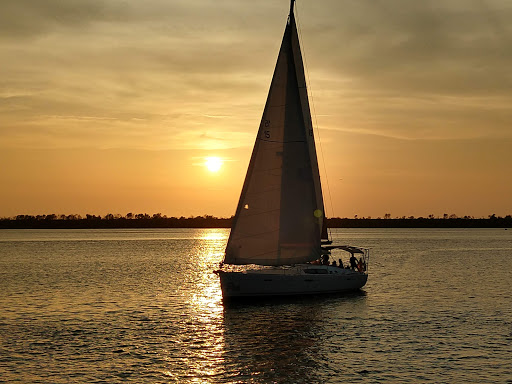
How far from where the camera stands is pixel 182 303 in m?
53.8

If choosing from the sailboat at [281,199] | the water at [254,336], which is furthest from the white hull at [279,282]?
the water at [254,336]

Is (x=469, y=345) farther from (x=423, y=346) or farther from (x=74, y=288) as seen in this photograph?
(x=74, y=288)

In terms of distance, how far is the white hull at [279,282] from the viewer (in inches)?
1832

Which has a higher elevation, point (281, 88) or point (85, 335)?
point (281, 88)

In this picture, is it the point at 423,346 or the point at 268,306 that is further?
the point at 268,306

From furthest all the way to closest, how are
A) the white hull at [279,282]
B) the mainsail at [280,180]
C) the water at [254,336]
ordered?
the white hull at [279,282], the mainsail at [280,180], the water at [254,336]

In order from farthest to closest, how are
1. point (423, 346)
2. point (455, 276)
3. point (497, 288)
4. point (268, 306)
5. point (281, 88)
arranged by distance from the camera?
point (455, 276), point (497, 288), point (268, 306), point (281, 88), point (423, 346)

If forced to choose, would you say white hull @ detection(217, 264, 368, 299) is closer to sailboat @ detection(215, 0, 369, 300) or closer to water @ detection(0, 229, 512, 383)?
sailboat @ detection(215, 0, 369, 300)

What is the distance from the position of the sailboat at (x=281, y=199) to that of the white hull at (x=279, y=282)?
0.25ft

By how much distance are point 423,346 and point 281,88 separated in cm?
2071

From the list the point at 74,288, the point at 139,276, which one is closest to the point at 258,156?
the point at 74,288

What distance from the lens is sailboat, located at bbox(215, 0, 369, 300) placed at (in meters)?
44.4

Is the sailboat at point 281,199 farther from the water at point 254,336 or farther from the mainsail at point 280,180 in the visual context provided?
the water at point 254,336

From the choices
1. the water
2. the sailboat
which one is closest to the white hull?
the sailboat
